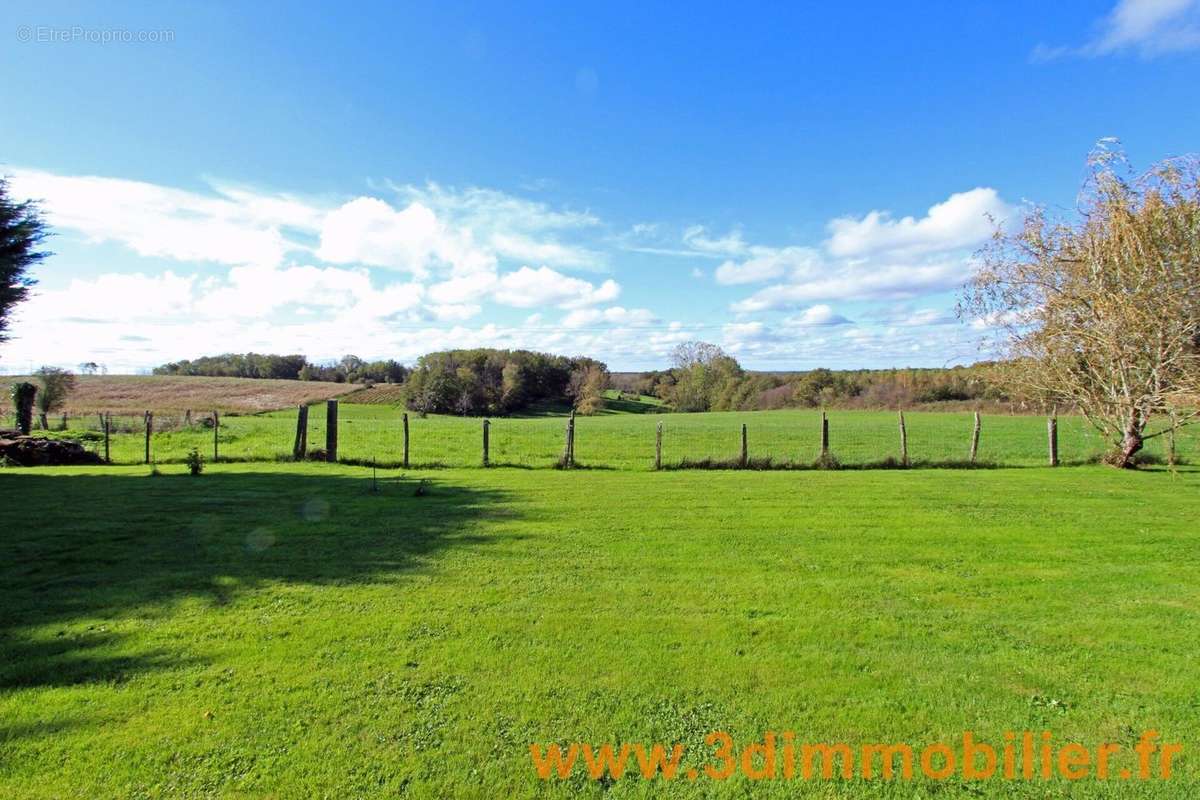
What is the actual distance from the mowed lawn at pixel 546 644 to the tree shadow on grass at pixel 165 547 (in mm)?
48

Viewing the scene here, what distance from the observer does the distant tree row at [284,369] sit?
97.6m

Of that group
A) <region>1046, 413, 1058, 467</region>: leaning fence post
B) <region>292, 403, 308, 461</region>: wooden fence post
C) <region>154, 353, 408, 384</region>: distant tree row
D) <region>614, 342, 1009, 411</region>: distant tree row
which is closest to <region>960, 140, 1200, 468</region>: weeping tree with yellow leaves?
<region>1046, 413, 1058, 467</region>: leaning fence post

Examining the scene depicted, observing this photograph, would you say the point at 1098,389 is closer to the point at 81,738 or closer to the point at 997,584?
the point at 997,584

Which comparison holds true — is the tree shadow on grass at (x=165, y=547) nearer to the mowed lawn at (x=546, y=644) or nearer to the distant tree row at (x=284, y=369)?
the mowed lawn at (x=546, y=644)

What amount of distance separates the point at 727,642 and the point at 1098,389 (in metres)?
18.0

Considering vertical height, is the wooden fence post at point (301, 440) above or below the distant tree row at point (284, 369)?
below

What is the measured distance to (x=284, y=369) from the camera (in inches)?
3981

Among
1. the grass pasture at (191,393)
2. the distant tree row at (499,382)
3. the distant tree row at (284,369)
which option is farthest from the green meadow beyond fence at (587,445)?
the distant tree row at (284,369)

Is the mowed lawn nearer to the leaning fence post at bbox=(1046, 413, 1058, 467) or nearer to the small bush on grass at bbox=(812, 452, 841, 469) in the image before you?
the small bush on grass at bbox=(812, 452, 841, 469)

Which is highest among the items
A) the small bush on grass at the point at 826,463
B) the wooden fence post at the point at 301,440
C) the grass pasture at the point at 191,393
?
the grass pasture at the point at 191,393

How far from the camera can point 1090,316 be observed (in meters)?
15.2

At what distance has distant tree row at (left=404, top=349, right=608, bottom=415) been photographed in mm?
68875

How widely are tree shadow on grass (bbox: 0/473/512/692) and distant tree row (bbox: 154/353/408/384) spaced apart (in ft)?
289

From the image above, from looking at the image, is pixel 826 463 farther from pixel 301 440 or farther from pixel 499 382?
pixel 499 382
